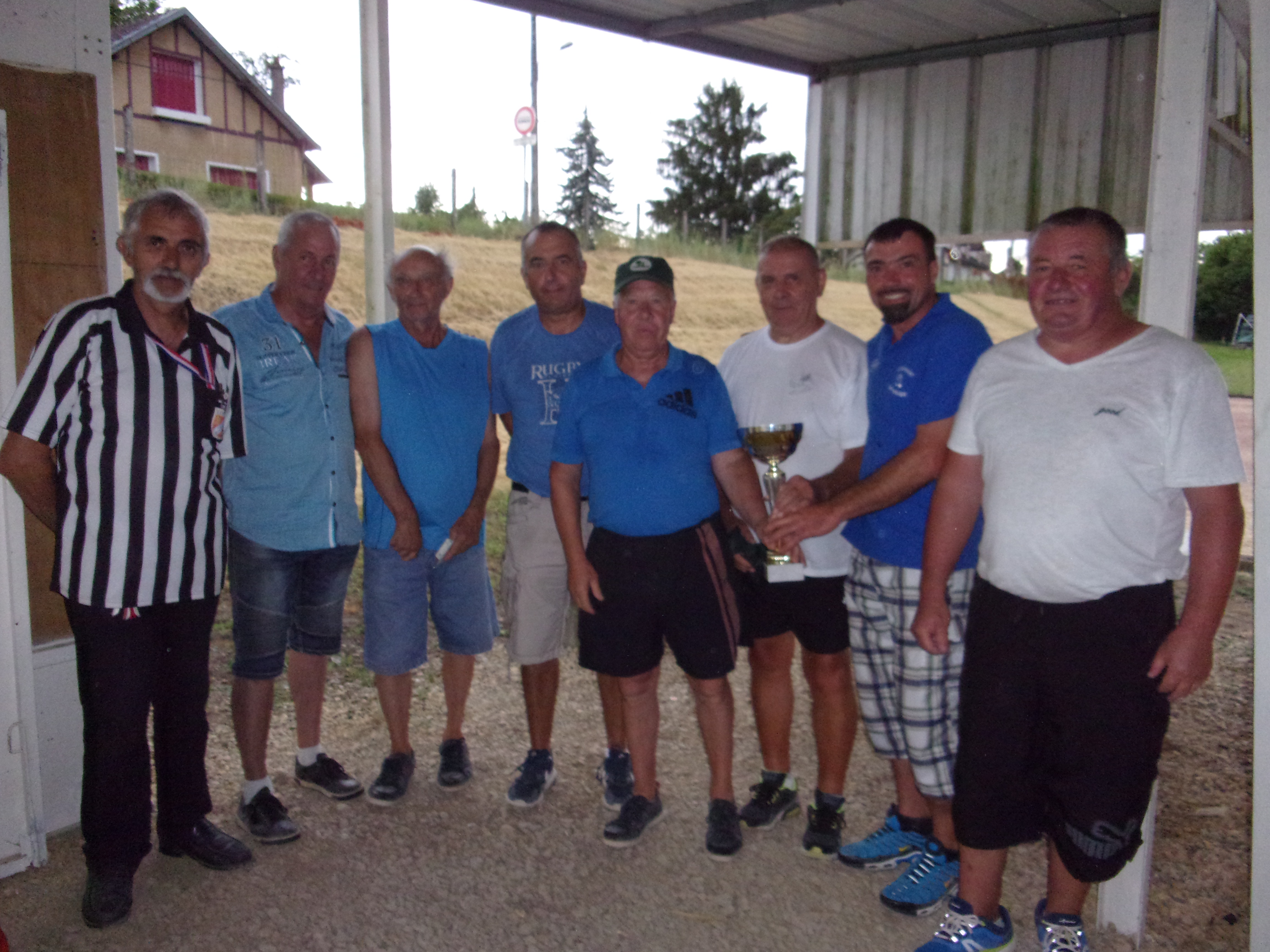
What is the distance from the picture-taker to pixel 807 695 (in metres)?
5.12

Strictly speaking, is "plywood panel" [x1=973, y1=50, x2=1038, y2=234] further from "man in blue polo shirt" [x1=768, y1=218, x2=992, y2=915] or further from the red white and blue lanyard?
the red white and blue lanyard

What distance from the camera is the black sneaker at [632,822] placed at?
3381 mm

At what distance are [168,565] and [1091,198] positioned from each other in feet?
19.5

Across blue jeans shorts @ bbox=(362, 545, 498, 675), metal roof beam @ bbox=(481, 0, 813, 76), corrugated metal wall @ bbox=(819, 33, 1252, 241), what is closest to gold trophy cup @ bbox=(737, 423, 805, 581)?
blue jeans shorts @ bbox=(362, 545, 498, 675)


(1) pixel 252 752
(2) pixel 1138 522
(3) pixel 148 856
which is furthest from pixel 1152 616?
(3) pixel 148 856

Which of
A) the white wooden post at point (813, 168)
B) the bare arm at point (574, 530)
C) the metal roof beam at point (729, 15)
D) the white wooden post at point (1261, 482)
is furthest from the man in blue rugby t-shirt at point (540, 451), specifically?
the white wooden post at point (813, 168)

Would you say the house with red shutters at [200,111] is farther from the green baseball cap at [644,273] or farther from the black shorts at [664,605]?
the black shorts at [664,605]

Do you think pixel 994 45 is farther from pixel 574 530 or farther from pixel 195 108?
pixel 195 108

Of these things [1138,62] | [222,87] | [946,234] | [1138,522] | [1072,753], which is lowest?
→ [1072,753]

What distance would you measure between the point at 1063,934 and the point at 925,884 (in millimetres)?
470

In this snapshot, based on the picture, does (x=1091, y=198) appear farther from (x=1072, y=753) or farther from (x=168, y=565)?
(x=168, y=565)

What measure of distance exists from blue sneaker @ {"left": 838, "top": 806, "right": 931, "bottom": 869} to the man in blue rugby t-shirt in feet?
2.83

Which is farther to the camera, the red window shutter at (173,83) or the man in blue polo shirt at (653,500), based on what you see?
the red window shutter at (173,83)

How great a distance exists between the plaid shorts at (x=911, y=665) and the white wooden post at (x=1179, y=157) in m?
0.99
